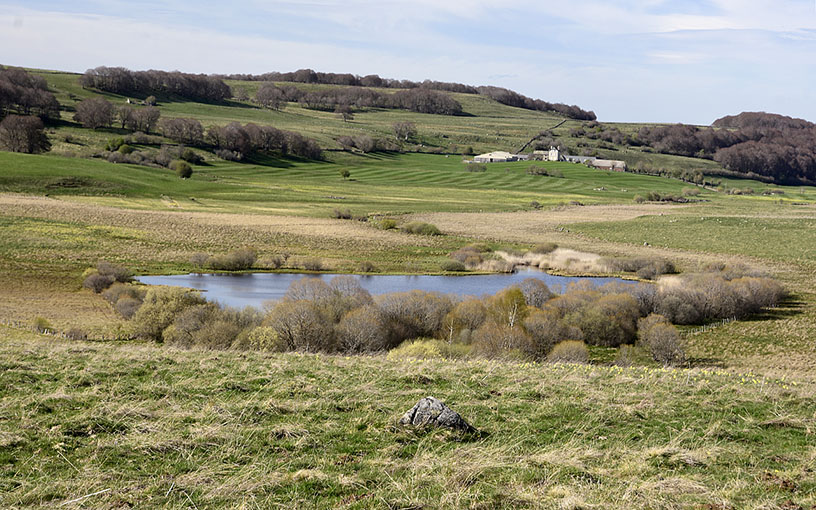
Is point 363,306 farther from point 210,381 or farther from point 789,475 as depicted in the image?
point 789,475

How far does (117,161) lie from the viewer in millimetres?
111625

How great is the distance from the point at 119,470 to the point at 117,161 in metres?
117

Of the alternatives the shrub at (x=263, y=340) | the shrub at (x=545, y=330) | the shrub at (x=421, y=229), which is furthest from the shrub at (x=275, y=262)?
the shrub at (x=263, y=340)

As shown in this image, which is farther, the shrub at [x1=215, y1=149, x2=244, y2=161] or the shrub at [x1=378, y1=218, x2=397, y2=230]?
the shrub at [x1=215, y1=149, x2=244, y2=161]

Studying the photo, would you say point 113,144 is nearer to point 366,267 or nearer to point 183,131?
point 183,131

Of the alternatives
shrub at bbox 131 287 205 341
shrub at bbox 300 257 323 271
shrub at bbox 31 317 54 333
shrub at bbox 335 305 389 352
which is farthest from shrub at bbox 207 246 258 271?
shrub at bbox 335 305 389 352

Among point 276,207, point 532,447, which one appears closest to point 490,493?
point 532,447

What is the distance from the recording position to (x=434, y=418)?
9.66 meters

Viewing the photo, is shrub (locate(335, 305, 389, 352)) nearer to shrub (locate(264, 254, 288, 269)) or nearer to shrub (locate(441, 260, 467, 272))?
shrub (locate(264, 254, 288, 269))

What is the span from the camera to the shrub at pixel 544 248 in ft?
227

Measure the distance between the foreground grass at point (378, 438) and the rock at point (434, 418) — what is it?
0.83 ft

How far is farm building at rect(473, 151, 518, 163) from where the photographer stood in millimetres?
171875

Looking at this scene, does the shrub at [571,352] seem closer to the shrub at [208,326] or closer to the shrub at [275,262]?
the shrub at [208,326]

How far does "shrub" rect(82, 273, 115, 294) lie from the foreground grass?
113 feet
